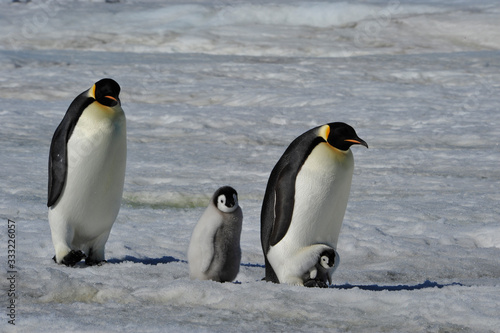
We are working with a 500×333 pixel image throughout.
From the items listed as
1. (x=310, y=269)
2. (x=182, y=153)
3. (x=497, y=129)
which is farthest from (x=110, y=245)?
(x=497, y=129)

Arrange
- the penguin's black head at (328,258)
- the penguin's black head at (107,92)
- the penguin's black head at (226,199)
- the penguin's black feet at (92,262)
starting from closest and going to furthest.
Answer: the penguin's black head at (328,258), the penguin's black head at (226,199), the penguin's black head at (107,92), the penguin's black feet at (92,262)

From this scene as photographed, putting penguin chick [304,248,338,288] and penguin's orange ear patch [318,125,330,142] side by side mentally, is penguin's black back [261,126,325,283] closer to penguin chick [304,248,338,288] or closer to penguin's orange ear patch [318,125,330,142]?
penguin's orange ear patch [318,125,330,142]

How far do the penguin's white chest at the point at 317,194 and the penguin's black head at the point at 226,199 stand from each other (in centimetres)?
28

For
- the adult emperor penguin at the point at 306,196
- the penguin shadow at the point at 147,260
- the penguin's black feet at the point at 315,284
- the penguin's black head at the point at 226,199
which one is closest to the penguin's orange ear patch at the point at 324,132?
the adult emperor penguin at the point at 306,196

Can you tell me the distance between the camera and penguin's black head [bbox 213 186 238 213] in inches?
136

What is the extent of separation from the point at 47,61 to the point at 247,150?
7.49m

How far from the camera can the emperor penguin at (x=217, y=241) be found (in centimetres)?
348

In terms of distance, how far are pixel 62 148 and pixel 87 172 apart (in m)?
0.18

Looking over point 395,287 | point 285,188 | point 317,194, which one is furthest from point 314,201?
point 395,287

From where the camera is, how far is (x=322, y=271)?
339 cm

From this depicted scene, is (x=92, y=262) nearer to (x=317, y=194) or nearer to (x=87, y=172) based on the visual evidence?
(x=87, y=172)

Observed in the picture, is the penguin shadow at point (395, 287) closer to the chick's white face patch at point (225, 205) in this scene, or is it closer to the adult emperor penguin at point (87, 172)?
the chick's white face patch at point (225, 205)

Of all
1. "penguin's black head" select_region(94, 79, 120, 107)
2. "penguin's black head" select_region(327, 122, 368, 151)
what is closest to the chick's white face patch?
"penguin's black head" select_region(327, 122, 368, 151)

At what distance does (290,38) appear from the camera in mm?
17281
